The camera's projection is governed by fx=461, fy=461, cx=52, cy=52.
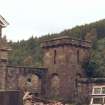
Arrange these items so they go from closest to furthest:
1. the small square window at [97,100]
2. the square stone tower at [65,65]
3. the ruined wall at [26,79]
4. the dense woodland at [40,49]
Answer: the small square window at [97,100] → the ruined wall at [26,79] → the square stone tower at [65,65] → the dense woodland at [40,49]

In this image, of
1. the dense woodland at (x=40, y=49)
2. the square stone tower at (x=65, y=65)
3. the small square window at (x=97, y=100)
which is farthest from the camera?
the dense woodland at (x=40, y=49)

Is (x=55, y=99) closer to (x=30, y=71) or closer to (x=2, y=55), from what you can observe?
(x=30, y=71)

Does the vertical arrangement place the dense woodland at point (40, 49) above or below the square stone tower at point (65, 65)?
above

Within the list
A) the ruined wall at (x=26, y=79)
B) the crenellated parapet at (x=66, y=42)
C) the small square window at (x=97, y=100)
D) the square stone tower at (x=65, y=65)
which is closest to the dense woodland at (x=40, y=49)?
the crenellated parapet at (x=66, y=42)

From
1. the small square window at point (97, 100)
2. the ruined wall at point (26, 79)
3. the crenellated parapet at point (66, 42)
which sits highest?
the crenellated parapet at point (66, 42)

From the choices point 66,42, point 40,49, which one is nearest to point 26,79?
point 66,42

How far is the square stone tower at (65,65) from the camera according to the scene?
3759 cm

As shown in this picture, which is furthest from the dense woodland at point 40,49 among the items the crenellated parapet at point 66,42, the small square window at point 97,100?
the small square window at point 97,100

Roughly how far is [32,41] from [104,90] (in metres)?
23.1

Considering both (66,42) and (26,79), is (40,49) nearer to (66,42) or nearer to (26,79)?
(26,79)

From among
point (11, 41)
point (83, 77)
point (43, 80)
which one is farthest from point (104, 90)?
point (11, 41)

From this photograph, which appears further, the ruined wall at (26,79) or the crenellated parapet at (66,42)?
the crenellated parapet at (66,42)

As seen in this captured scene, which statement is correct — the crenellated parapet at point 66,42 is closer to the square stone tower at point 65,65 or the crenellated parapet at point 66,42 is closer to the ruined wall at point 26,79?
the square stone tower at point 65,65

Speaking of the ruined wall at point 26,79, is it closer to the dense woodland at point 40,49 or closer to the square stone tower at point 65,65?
the square stone tower at point 65,65
